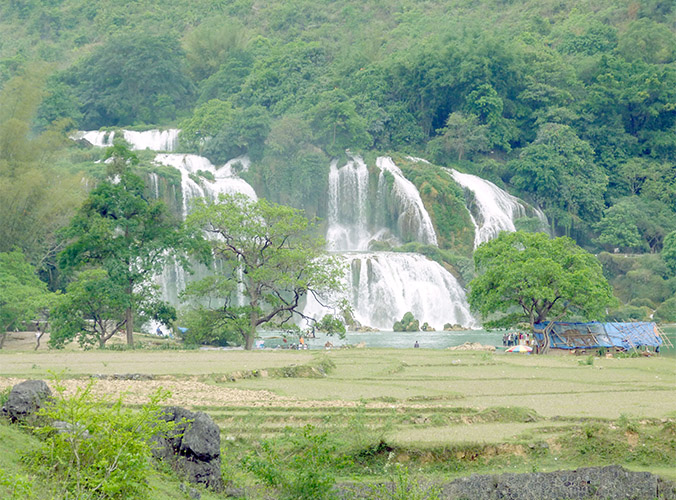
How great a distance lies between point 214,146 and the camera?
61344 mm

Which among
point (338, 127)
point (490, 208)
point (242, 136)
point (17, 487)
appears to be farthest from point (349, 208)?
point (17, 487)

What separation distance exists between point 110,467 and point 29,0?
95.4m

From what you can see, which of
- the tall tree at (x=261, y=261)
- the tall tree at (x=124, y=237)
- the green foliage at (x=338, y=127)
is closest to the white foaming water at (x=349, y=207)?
the green foliage at (x=338, y=127)

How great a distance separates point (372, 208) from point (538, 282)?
28928 mm

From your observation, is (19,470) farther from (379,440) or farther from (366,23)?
(366,23)

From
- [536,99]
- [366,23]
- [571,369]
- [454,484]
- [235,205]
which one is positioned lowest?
→ [571,369]

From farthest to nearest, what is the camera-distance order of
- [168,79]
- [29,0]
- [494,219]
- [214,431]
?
[29,0] < [168,79] < [494,219] < [214,431]

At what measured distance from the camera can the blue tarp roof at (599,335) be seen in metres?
30.9

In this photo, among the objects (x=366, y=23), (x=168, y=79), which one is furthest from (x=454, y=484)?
(x=366, y=23)

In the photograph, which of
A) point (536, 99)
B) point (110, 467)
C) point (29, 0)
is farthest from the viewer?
point (29, 0)

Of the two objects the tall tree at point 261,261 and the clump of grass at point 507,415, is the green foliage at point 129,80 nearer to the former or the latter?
the tall tree at point 261,261

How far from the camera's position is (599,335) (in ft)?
103

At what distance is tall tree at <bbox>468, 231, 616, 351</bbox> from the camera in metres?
29.9

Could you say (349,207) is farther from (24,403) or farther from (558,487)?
(24,403)
